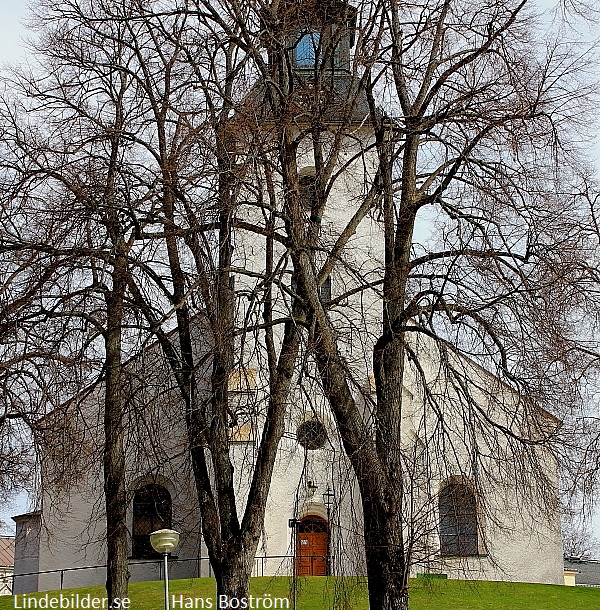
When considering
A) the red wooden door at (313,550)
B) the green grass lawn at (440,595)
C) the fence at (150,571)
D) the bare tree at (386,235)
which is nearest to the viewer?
the bare tree at (386,235)

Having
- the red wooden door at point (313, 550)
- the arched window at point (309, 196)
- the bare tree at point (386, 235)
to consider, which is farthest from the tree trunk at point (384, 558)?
the red wooden door at point (313, 550)

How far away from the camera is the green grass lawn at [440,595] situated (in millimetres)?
19938

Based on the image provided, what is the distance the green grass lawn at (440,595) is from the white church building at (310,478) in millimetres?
687

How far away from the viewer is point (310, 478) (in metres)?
12.8

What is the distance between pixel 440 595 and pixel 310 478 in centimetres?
941

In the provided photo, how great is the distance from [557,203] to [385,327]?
2720 millimetres

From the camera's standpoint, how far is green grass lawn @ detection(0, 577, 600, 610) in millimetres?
19938

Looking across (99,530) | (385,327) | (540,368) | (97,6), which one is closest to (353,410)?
(385,327)

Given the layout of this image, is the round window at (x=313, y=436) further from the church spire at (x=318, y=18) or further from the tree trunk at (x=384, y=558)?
the church spire at (x=318, y=18)

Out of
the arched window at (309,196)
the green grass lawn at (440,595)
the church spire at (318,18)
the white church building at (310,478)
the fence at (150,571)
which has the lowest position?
the green grass lawn at (440,595)

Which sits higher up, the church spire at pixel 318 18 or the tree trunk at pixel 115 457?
the church spire at pixel 318 18

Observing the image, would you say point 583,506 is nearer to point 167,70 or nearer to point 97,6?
point 167,70

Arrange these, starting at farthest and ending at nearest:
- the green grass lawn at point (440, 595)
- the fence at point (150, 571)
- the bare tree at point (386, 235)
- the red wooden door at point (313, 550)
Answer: the red wooden door at point (313, 550) → the fence at point (150, 571) → the green grass lawn at point (440, 595) → the bare tree at point (386, 235)

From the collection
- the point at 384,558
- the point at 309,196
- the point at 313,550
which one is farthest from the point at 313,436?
the point at 313,550
